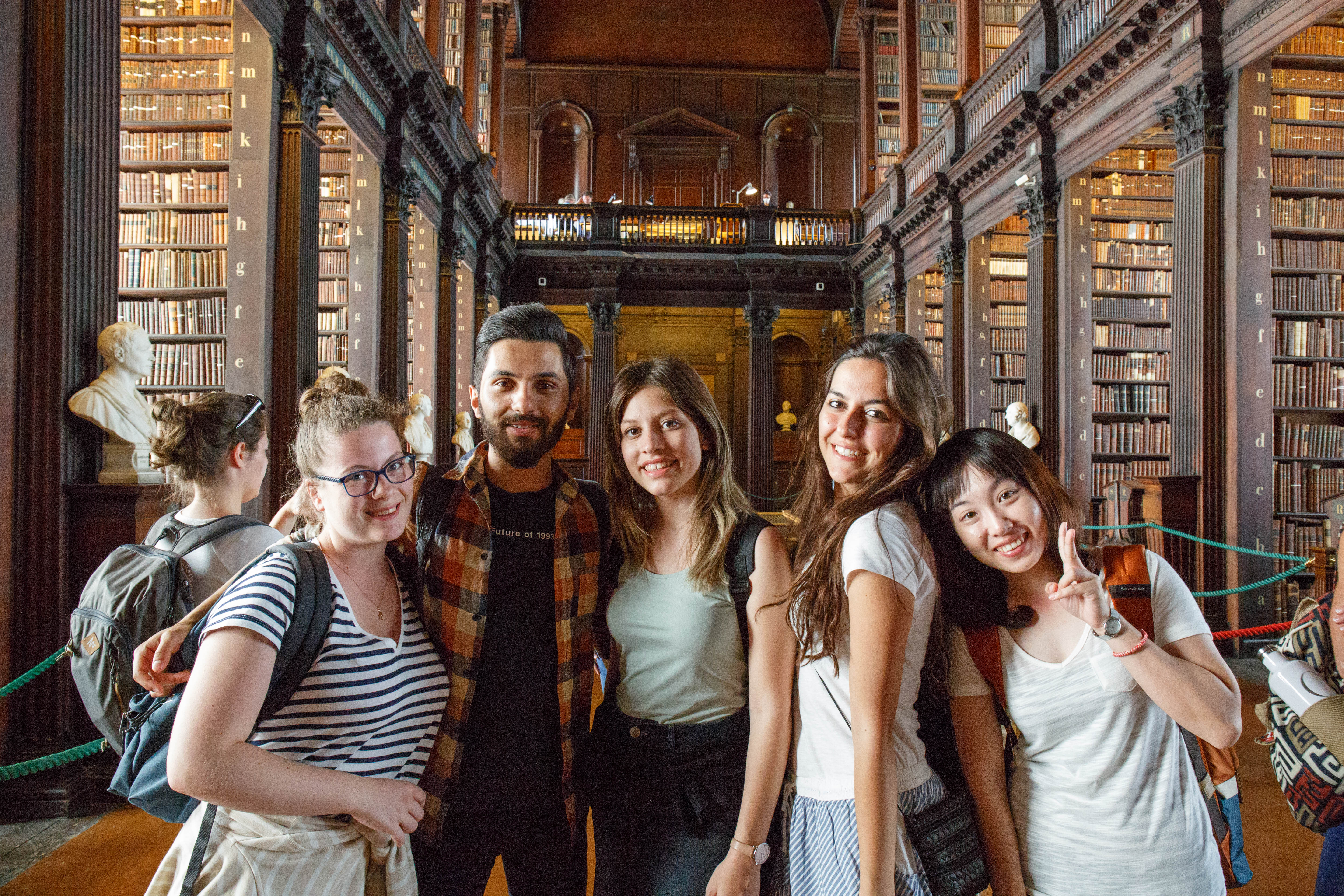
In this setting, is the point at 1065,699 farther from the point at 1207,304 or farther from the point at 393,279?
the point at 393,279

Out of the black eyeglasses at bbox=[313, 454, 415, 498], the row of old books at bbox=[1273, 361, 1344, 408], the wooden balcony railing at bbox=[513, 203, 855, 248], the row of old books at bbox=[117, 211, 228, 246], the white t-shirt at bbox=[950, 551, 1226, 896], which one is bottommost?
the white t-shirt at bbox=[950, 551, 1226, 896]

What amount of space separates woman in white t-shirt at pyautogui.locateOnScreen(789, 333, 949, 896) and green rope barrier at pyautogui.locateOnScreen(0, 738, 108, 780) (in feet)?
6.73

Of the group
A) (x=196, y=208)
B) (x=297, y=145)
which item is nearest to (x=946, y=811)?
(x=297, y=145)

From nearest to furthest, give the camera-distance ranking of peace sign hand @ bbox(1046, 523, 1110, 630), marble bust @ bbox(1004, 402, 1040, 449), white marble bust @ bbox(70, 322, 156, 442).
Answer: peace sign hand @ bbox(1046, 523, 1110, 630) → white marble bust @ bbox(70, 322, 156, 442) → marble bust @ bbox(1004, 402, 1040, 449)

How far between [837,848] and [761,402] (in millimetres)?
11712

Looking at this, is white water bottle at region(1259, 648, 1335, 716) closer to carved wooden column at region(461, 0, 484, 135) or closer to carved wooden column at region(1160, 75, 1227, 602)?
carved wooden column at region(1160, 75, 1227, 602)

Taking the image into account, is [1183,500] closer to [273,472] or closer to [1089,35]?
[1089,35]

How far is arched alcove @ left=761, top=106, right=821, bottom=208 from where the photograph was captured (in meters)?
13.9

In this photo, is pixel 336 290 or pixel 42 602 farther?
pixel 336 290

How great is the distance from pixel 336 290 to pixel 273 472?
2729 millimetres

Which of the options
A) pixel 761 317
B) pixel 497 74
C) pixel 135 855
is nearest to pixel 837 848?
pixel 135 855

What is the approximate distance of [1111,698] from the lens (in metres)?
1.18

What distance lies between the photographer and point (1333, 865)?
4.62 feet

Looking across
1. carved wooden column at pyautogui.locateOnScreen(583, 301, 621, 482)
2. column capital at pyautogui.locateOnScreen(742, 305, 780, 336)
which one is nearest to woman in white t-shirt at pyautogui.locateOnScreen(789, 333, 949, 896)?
carved wooden column at pyautogui.locateOnScreen(583, 301, 621, 482)
